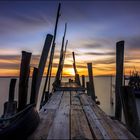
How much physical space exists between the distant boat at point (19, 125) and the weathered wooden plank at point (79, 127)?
2.24 ft

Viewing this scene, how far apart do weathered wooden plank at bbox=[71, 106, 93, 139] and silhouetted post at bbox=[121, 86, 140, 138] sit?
84 centimetres

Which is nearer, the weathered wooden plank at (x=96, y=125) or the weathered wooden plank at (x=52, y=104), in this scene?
the weathered wooden plank at (x=96, y=125)

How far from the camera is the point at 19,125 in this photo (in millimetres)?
3311

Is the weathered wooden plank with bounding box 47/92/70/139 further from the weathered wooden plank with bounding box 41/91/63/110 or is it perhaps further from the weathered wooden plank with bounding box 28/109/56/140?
the weathered wooden plank with bounding box 41/91/63/110

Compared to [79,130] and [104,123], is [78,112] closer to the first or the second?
[104,123]

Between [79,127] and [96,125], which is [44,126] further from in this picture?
[96,125]

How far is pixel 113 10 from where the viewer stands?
13.1 m

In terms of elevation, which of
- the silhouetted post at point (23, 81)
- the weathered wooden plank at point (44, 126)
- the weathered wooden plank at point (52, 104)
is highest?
the silhouetted post at point (23, 81)

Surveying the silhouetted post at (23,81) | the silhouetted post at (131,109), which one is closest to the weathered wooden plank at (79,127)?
the silhouetted post at (131,109)

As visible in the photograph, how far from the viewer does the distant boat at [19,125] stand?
3.24 meters

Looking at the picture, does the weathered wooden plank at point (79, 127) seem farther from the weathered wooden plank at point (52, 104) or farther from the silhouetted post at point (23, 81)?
the weathered wooden plank at point (52, 104)

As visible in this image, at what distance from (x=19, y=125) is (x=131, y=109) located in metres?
2.16

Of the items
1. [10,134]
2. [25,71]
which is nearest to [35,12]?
[25,71]

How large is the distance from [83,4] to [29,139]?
33.4 feet
